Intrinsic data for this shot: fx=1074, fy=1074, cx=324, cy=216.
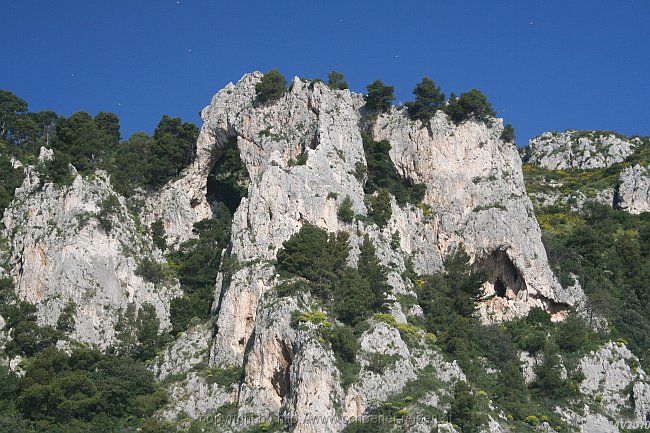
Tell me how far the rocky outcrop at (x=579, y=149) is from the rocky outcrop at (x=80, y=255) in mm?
68957

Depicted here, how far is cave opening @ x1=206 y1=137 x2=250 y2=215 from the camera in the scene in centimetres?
10850

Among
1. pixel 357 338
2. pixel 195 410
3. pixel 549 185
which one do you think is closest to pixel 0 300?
pixel 195 410

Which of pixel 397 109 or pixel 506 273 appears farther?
pixel 397 109

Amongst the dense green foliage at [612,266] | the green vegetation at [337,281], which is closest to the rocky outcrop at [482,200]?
the dense green foliage at [612,266]

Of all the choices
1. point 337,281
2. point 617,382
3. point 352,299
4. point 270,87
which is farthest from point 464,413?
point 270,87

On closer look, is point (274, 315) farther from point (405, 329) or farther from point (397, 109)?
point (397, 109)

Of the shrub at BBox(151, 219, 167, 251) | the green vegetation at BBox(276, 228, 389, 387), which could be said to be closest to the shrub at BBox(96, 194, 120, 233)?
the shrub at BBox(151, 219, 167, 251)

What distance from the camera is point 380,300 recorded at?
87250 millimetres

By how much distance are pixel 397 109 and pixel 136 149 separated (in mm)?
27254

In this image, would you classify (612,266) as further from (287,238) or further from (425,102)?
(287,238)

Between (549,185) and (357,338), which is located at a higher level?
(549,185)

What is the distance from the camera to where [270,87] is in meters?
106

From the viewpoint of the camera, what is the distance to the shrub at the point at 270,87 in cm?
10566

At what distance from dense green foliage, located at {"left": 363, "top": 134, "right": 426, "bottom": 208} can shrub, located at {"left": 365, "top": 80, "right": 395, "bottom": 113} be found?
4.13 m
